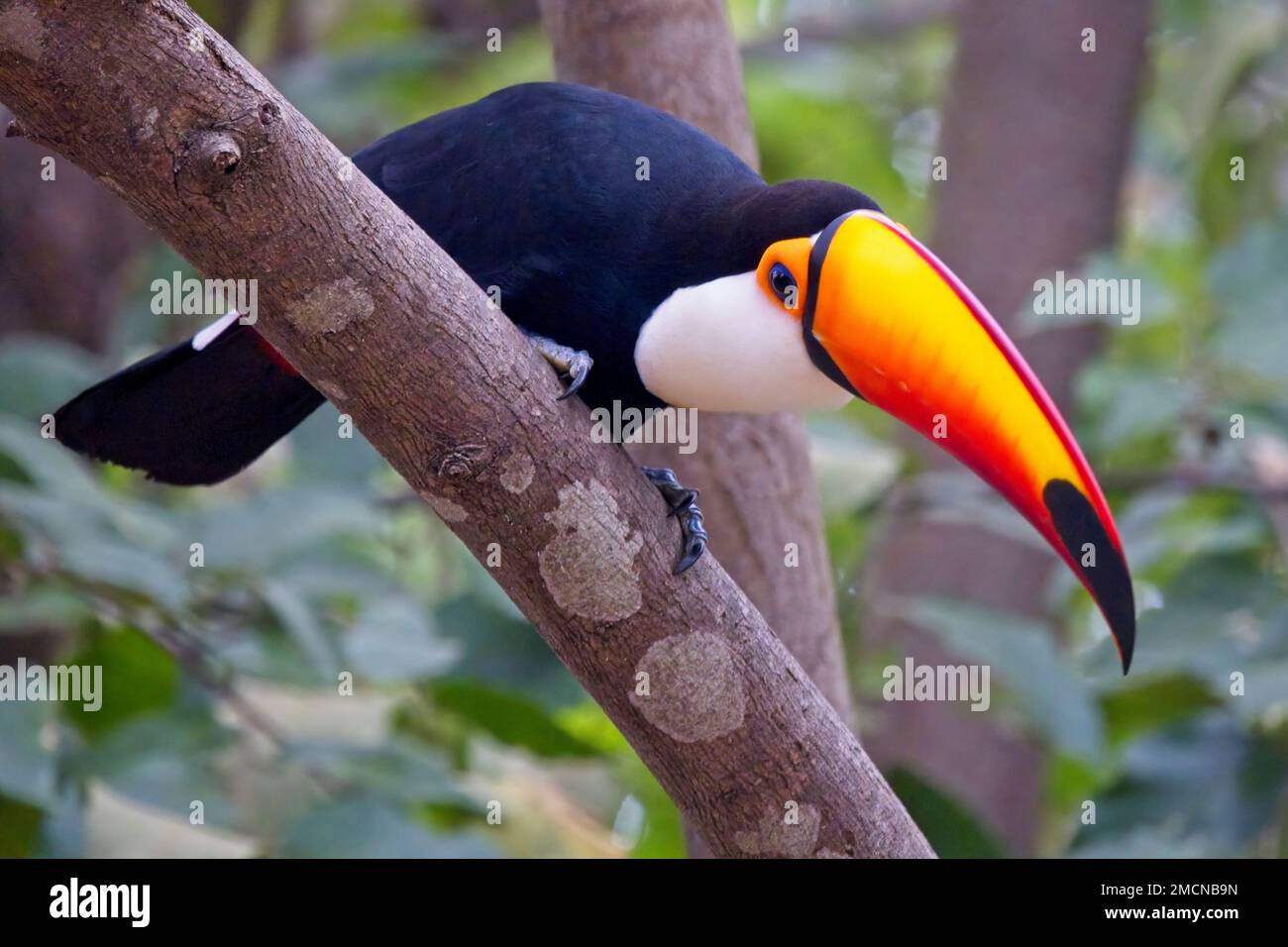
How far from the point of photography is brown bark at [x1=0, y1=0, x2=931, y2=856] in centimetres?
129

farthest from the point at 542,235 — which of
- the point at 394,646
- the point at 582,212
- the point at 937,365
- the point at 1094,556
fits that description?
the point at 394,646

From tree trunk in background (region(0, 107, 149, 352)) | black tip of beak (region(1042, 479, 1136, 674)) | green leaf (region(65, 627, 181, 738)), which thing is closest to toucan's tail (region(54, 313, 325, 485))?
green leaf (region(65, 627, 181, 738))

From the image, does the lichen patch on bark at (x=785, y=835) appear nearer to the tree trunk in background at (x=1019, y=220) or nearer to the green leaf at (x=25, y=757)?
the green leaf at (x=25, y=757)

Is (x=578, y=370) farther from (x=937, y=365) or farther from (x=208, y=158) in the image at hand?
(x=208, y=158)

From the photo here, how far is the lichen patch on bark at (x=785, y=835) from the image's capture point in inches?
66.6

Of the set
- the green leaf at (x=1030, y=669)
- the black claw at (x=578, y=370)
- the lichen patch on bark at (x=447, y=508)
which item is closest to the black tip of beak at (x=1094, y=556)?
the black claw at (x=578, y=370)

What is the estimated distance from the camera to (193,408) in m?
1.94

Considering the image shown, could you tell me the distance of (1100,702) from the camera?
3016mm

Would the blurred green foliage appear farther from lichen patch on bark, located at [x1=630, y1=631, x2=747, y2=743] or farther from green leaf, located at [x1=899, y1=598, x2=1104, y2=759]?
lichen patch on bark, located at [x1=630, y1=631, x2=747, y2=743]

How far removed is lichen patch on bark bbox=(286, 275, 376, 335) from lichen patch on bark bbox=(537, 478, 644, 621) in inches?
10.4

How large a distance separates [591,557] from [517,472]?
0.12 meters

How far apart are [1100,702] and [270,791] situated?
1573 mm
